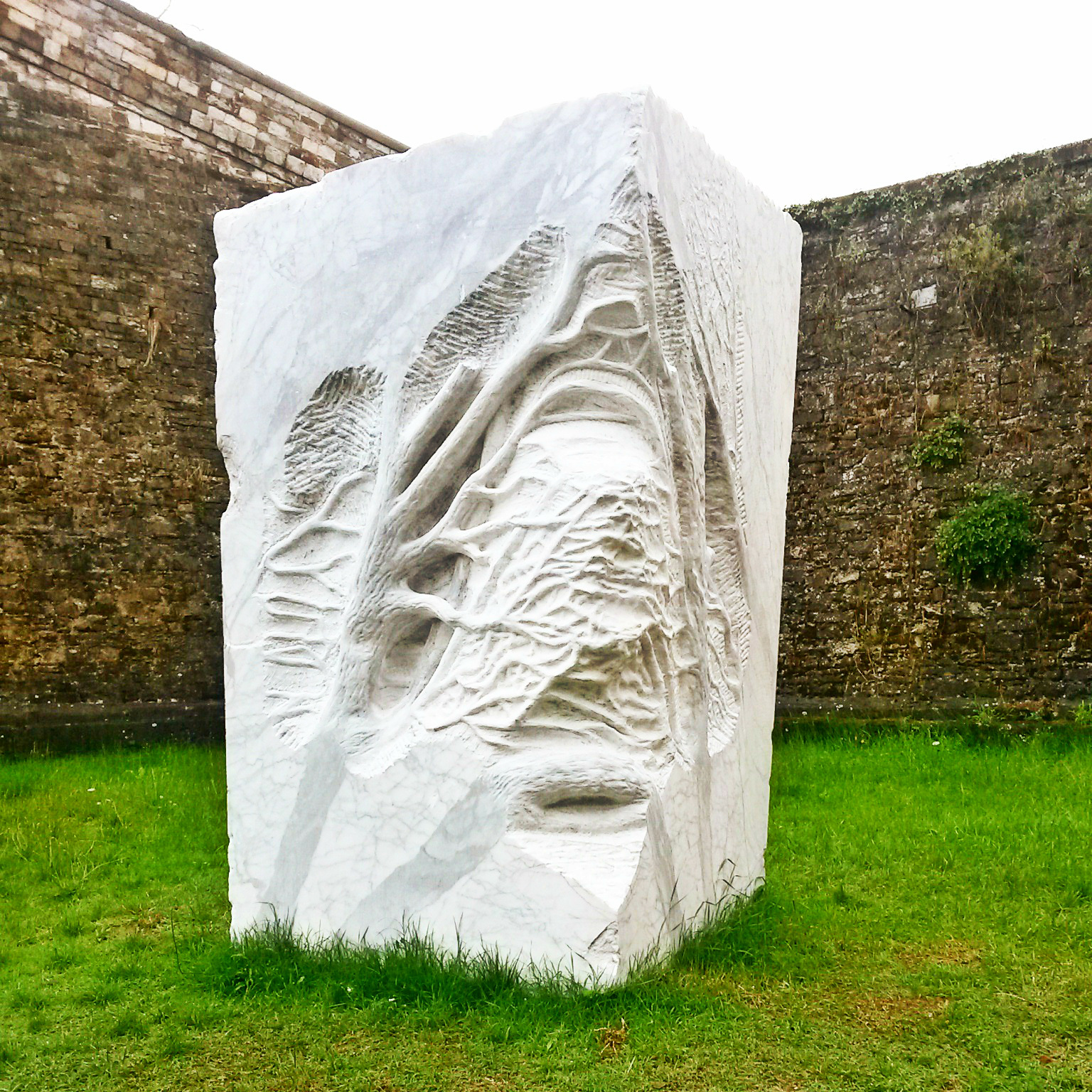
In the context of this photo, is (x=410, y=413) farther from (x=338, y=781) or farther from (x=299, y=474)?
Answer: (x=338, y=781)

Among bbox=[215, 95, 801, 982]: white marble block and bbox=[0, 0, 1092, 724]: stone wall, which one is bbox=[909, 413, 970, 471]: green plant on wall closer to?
bbox=[0, 0, 1092, 724]: stone wall

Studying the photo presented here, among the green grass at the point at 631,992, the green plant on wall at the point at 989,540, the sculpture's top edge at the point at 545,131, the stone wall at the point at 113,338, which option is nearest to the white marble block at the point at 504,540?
the sculpture's top edge at the point at 545,131

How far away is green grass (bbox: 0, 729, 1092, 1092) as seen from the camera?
94.7 inches

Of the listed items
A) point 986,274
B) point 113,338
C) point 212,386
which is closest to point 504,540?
point 986,274

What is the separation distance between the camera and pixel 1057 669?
7.21 m

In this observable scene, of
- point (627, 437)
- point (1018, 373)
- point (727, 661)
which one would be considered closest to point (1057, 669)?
point (1018, 373)

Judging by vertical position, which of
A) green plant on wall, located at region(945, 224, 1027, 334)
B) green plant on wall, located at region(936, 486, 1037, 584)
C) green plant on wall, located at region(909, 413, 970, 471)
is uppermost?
green plant on wall, located at region(945, 224, 1027, 334)

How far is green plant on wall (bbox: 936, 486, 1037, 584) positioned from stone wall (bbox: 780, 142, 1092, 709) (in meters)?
0.07

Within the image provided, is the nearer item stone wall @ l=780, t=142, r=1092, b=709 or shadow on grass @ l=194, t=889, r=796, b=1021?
shadow on grass @ l=194, t=889, r=796, b=1021

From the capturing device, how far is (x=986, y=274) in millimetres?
7656

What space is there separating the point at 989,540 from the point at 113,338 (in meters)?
6.32

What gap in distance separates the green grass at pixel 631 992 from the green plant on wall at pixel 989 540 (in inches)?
123

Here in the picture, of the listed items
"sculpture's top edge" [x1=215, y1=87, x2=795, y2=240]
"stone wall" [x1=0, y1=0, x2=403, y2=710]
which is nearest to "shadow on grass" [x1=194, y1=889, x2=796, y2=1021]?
"sculpture's top edge" [x1=215, y1=87, x2=795, y2=240]

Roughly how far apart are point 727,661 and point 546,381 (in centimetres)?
102
